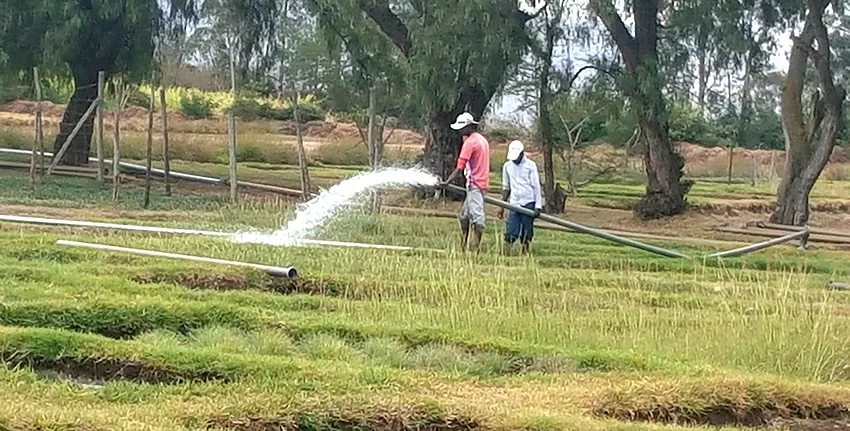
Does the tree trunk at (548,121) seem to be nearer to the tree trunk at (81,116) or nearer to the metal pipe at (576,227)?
the metal pipe at (576,227)

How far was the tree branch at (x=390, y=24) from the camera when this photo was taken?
24203 mm

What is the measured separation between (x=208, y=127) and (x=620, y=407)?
4229cm

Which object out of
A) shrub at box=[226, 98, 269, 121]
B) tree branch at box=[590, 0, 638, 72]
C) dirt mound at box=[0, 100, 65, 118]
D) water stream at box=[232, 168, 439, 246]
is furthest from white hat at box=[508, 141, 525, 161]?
dirt mound at box=[0, 100, 65, 118]

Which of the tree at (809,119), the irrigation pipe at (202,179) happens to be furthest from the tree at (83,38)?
the tree at (809,119)

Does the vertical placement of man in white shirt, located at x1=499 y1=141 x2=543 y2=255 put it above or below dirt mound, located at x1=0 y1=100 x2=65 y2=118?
below

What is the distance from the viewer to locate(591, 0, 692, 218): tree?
22.8 meters

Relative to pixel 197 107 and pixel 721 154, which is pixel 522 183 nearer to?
pixel 721 154

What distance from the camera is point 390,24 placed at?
80.1 ft

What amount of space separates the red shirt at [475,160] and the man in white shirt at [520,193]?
592 millimetres

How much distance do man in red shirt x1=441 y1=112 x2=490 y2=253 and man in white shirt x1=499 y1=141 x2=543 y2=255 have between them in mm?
407

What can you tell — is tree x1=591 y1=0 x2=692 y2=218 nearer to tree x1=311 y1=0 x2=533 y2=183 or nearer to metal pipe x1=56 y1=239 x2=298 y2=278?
tree x1=311 y1=0 x2=533 y2=183

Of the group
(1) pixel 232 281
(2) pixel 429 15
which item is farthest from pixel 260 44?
(1) pixel 232 281

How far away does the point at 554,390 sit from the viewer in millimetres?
7105

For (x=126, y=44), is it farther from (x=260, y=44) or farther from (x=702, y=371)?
(x=702, y=371)
